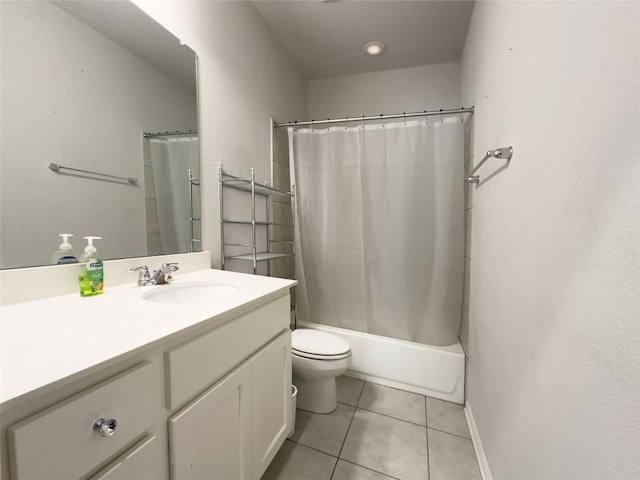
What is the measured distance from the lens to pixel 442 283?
5.45 feet

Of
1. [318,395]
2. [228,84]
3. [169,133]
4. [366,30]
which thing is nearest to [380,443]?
[318,395]

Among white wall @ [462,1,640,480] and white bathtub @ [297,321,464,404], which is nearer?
white wall @ [462,1,640,480]

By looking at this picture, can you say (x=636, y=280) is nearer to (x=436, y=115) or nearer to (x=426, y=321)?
(x=426, y=321)

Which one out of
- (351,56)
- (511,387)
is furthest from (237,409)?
(351,56)

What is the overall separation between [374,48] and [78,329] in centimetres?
242

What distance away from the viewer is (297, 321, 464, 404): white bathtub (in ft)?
5.19

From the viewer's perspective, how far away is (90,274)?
811mm

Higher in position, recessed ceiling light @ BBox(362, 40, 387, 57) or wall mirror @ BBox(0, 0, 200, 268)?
recessed ceiling light @ BBox(362, 40, 387, 57)

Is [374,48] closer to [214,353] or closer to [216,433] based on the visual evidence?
[214,353]

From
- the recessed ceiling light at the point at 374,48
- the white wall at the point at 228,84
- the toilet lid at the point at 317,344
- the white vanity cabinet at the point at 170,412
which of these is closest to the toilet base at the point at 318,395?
the toilet lid at the point at 317,344

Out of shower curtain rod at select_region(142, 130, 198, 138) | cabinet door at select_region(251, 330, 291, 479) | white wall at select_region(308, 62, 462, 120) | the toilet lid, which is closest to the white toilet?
the toilet lid

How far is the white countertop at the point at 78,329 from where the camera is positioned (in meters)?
0.40

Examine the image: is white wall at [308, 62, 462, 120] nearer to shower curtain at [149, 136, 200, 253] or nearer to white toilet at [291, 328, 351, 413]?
shower curtain at [149, 136, 200, 253]

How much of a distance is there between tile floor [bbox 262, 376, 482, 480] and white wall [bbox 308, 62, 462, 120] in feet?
→ 7.44
